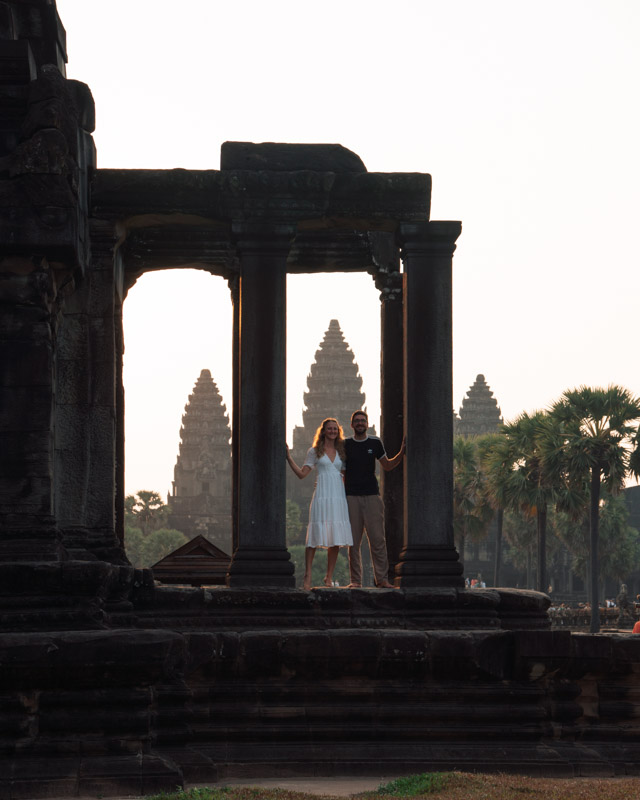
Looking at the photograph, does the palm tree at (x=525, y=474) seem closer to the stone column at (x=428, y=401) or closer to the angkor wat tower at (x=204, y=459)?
the stone column at (x=428, y=401)

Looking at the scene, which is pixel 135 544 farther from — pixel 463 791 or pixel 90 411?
pixel 463 791

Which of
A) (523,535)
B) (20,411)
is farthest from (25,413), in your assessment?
(523,535)

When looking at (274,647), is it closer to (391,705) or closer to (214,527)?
(391,705)

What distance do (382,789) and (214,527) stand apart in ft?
410

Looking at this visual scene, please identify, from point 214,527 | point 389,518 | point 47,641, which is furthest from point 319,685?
point 214,527

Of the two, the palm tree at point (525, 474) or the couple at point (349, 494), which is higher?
the palm tree at point (525, 474)

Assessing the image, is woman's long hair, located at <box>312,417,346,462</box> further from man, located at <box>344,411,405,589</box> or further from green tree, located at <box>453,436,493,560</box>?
green tree, located at <box>453,436,493,560</box>

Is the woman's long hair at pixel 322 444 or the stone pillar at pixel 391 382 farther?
the stone pillar at pixel 391 382

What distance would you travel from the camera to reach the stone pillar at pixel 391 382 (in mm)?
15148

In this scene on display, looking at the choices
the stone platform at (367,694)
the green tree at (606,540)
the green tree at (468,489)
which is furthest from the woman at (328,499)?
the green tree at (606,540)

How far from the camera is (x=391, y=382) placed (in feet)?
50.2

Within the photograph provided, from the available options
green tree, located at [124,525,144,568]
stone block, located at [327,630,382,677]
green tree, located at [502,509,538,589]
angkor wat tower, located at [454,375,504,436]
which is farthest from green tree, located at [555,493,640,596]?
stone block, located at [327,630,382,677]

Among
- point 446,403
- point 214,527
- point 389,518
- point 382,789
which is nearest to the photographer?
point 382,789

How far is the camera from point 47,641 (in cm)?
1009
